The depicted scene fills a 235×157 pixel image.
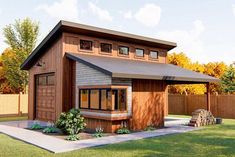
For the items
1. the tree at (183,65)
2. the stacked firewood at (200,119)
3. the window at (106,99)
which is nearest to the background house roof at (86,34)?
the window at (106,99)

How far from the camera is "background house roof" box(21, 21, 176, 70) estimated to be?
15045mm

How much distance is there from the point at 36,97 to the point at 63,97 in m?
4.55

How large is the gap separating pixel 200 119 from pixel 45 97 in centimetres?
1007

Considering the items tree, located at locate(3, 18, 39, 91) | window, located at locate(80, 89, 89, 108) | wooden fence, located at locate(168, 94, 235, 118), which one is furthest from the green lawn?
tree, located at locate(3, 18, 39, 91)

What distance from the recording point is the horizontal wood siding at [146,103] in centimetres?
1370

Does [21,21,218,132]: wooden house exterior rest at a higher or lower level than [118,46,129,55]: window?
lower

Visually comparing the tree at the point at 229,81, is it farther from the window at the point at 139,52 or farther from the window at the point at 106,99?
the window at the point at 106,99

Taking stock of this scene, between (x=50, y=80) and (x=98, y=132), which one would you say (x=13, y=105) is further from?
(x=98, y=132)

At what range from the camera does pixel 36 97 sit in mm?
19031

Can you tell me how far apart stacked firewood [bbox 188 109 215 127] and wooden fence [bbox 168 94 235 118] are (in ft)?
17.9

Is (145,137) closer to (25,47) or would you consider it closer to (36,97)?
(36,97)

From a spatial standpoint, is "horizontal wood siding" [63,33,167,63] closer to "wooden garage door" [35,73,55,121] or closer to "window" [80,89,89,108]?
"wooden garage door" [35,73,55,121]

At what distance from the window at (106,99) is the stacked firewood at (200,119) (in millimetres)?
4753

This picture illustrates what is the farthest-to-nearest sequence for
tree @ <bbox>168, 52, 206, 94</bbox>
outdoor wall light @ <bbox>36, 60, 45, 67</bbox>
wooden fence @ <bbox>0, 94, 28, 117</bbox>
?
tree @ <bbox>168, 52, 206, 94</bbox>, wooden fence @ <bbox>0, 94, 28, 117</bbox>, outdoor wall light @ <bbox>36, 60, 45, 67</bbox>
